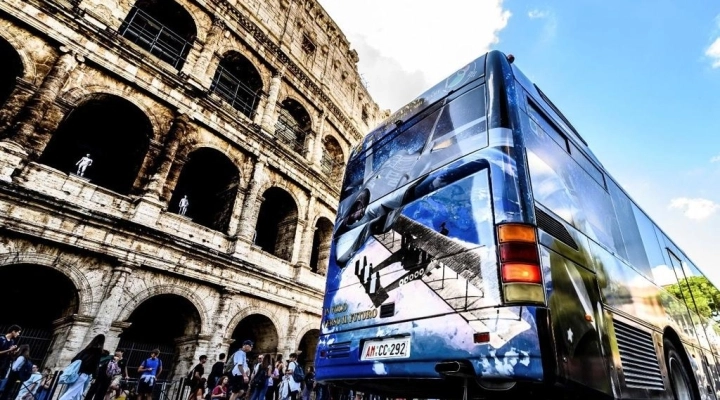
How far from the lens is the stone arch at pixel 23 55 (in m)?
7.55

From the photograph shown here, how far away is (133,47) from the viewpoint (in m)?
9.29

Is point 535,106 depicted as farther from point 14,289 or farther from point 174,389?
point 14,289

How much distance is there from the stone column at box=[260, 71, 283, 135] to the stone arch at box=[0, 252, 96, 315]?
270 inches

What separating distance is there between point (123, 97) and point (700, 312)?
42.0 feet

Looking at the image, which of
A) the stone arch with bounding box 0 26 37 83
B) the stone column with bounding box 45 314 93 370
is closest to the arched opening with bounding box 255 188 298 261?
the stone column with bounding box 45 314 93 370

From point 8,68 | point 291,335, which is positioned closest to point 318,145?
point 291,335

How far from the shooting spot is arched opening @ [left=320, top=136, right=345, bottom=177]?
53.0ft

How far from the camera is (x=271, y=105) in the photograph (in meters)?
12.9

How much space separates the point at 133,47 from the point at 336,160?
358 inches

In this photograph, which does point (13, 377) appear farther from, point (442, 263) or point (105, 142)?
point (442, 263)

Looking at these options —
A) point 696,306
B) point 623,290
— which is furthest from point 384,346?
point 696,306

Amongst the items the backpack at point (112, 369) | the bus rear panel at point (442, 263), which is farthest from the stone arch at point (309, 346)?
the bus rear panel at point (442, 263)

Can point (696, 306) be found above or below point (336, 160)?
below

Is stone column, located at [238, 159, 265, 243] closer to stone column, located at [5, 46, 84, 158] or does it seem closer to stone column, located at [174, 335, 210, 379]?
stone column, located at [174, 335, 210, 379]
